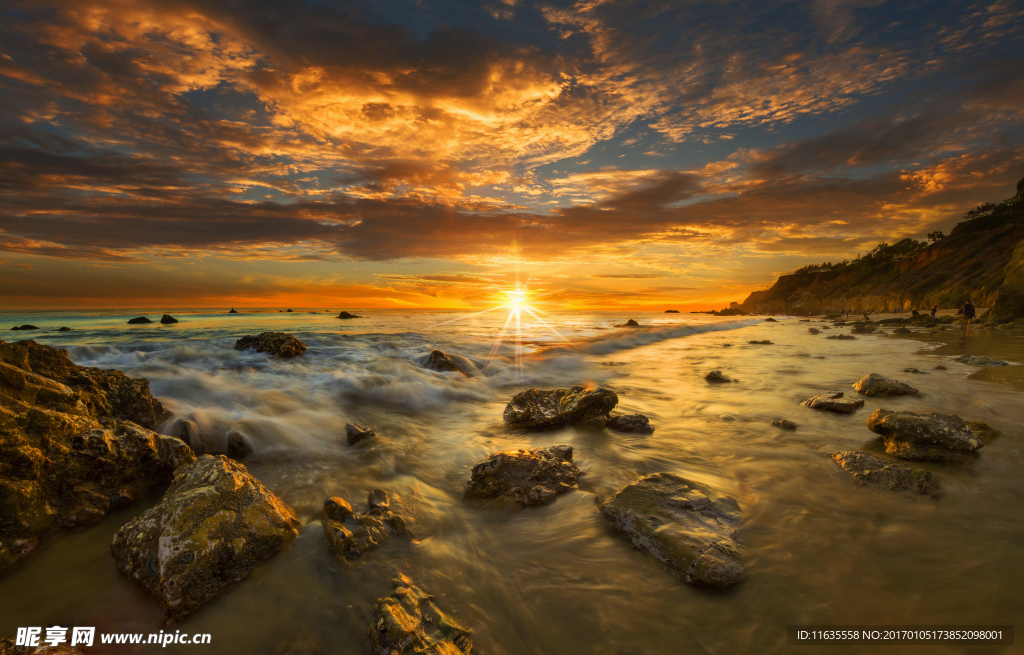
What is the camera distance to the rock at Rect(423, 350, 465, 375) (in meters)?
12.4

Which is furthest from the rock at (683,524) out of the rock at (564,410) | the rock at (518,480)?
the rock at (564,410)

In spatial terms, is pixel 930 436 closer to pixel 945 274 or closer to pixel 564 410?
pixel 564 410

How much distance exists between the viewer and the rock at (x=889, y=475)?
396 centimetres

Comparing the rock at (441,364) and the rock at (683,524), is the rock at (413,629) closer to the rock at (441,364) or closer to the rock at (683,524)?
the rock at (683,524)

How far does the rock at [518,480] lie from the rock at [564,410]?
205cm

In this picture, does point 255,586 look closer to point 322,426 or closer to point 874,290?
point 322,426

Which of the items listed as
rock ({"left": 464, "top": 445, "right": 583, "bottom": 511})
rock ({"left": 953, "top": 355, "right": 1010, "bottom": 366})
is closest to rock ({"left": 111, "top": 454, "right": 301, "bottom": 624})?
rock ({"left": 464, "top": 445, "right": 583, "bottom": 511})

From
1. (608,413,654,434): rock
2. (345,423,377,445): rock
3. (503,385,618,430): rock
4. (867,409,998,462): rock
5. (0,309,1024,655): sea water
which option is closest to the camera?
(0,309,1024,655): sea water

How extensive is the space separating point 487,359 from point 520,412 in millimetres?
8844

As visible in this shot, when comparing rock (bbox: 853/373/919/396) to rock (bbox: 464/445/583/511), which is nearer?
rock (bbox: 464/445/583/511)

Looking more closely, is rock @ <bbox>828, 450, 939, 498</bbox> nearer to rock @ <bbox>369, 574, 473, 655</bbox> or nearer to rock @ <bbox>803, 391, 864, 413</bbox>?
rock @ <bbox>803, 391, 864, 413</bbox>

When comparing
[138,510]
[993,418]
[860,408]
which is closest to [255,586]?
[138,510]

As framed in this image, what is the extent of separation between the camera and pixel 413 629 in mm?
2436

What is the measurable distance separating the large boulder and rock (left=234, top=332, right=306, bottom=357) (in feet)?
28.0
